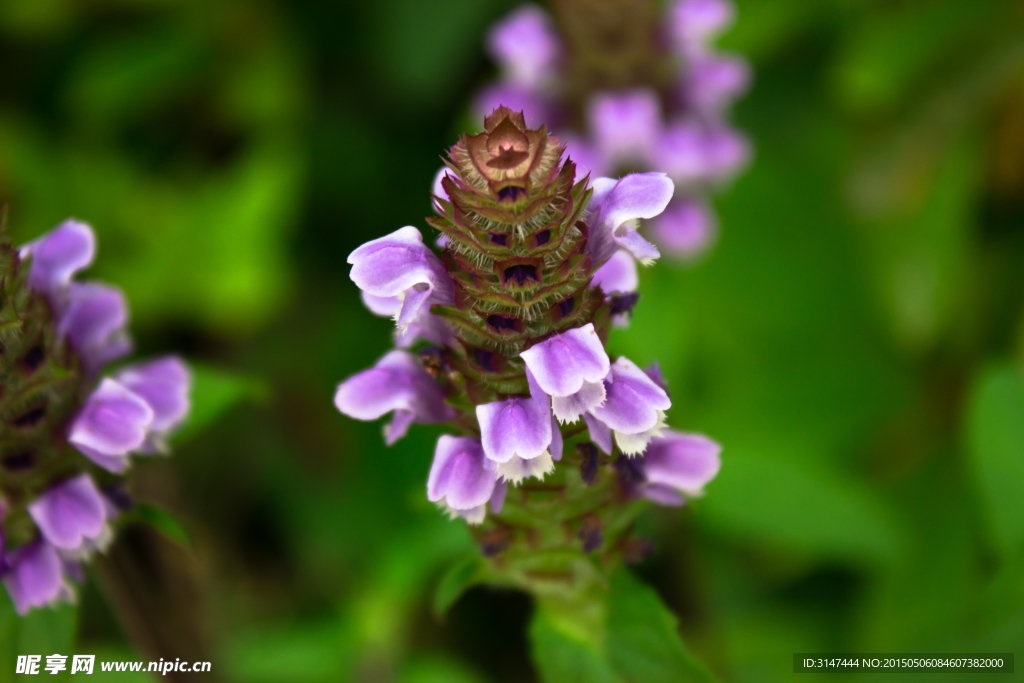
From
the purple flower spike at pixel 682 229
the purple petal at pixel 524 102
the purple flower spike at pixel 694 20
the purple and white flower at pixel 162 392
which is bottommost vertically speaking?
the purple and white flower at pixel 162 392

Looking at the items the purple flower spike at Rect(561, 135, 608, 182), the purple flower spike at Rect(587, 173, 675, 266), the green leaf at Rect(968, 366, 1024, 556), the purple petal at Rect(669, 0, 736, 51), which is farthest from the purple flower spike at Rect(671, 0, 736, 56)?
the purple flower spike at Rect(587, 173, 675, 266)

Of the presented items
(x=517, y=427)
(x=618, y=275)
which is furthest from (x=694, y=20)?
(x=517, y=427)

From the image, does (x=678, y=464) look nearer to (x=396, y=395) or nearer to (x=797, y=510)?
(x=396, y=395)

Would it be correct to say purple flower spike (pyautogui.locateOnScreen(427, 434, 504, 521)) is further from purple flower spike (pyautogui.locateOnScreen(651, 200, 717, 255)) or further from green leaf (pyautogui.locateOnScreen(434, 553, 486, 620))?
purple flower spike (pyautogui.locateOnScreen(651, 200, 717, 255))

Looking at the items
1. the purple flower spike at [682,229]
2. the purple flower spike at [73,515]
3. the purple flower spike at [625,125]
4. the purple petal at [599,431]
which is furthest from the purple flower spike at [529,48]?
the purple flower spike at [73,515]

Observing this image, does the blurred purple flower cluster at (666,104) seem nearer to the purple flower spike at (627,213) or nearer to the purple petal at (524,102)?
the purple petal at (524,102)

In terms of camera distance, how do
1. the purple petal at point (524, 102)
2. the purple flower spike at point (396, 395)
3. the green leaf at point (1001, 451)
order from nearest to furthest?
the purple flower spike at point (396, 395), the green leaf at point (1001, 451), the purple petal at point (524, 102)
